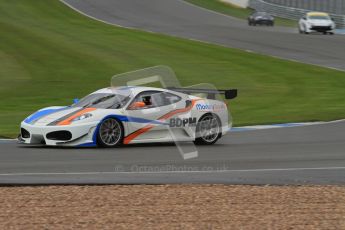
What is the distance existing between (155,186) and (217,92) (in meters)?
5.89

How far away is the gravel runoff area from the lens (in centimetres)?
834

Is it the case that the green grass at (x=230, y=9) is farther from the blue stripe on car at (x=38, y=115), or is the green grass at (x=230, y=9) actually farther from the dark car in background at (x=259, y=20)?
the blue stripe on car at (x=38, y=115)

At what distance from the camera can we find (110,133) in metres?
15.1

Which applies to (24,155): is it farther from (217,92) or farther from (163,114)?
(217,92)

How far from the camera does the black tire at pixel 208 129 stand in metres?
15.9

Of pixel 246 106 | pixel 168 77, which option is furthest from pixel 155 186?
pixel 168 77

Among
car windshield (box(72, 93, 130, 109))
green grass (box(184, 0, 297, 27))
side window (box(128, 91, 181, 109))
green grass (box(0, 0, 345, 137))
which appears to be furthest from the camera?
green grass (box(184, 0, 297, 27))

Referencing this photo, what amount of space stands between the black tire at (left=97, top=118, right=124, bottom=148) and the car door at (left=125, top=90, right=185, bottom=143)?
0.19 metres

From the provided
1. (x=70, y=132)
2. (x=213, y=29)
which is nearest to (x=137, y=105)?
(x=70, y=132)

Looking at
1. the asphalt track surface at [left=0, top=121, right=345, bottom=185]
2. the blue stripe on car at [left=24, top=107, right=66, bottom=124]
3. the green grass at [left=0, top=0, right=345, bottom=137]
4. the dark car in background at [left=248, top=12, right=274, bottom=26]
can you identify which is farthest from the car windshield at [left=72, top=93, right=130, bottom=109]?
the dark car in background at [left=248, top=12, right=274, bottom=26]

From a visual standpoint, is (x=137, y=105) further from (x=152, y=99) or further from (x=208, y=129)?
(x=208, y=129)

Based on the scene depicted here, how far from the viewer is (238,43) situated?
42.6 metres

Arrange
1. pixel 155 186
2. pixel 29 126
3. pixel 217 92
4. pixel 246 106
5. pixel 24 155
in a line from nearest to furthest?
pixel 155 186 < pixel 24 155 < pixel 29 126 < pixel 217 92 < pixel 246 106

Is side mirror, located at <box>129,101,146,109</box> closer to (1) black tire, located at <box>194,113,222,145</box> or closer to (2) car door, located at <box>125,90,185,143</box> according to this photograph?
(2) car door, located at <box>125,90,185,143</box>
